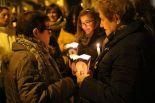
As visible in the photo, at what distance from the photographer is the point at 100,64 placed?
9.16 ft

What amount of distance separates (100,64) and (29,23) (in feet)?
3.13

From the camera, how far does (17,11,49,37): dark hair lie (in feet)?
11.2

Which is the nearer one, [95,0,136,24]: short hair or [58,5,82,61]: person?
[95,0,136,24]: short hair

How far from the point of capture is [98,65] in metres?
2.83

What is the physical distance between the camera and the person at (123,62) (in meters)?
2.56

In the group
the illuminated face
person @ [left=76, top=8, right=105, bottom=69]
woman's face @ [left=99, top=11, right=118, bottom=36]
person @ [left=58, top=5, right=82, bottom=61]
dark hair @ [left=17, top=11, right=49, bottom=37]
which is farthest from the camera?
person @ [left=58, top=5, right=82, bottom=61]

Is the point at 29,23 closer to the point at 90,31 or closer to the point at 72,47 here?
the point at 72,47

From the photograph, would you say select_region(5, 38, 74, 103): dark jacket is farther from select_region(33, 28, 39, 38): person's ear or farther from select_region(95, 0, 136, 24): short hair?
select_region(95, 0, 136, 24): short hair

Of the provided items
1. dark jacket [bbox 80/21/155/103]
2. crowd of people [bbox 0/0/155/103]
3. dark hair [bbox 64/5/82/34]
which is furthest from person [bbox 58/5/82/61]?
dark jacket [bbox 80/21/155/103]

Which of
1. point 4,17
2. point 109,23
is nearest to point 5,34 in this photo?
point 4,17

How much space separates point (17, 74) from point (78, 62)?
56cm

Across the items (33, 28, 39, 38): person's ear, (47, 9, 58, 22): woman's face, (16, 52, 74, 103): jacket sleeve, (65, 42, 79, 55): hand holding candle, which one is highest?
(47, 9, 58, 22): woman's face

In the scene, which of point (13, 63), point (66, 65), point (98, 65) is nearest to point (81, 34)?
point (66, 65)

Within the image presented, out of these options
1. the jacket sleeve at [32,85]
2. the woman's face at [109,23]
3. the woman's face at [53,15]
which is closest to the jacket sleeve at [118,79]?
the woman's face at [109,23]
